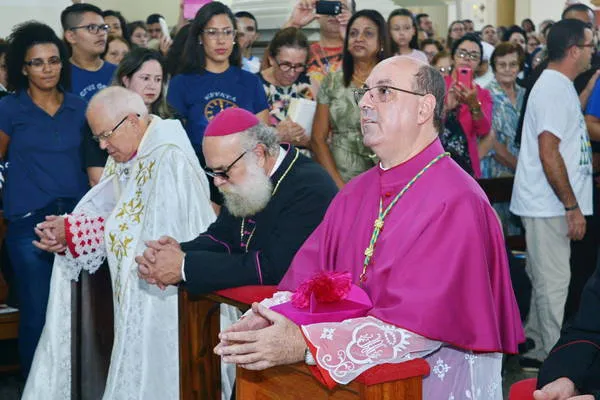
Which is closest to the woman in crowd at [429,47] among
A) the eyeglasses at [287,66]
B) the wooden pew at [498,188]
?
the wooden pew at [498,188]

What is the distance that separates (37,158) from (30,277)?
69cm

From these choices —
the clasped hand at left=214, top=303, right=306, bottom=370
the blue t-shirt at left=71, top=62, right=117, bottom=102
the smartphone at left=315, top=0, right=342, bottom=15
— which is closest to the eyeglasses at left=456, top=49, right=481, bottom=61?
the smartphone at left=315, top=0, right=342, bottom=15

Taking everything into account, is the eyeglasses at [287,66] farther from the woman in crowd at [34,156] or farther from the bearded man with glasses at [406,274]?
the bearded man with glasses at [406,274]

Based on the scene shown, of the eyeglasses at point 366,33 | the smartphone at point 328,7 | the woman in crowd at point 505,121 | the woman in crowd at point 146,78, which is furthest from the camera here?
the woman in crowd at point 505,121

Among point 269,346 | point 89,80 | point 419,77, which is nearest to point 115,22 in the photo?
point 89,80

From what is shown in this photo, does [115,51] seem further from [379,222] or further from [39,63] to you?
[379,222]

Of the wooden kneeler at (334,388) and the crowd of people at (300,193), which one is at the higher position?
the crowd of people at (300,193)

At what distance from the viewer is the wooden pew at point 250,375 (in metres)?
3.11

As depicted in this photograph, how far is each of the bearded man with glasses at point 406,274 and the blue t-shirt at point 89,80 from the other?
391cm

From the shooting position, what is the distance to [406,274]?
3326 millimetres

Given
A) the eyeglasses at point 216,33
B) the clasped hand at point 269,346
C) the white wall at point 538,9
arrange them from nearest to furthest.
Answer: the clasped hand at point 269,346, the eyeglasses at point 216,33, the white wall at point 538,9

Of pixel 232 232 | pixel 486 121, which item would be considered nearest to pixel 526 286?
pixel 232 232

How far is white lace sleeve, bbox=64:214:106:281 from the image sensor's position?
5391 millimetres

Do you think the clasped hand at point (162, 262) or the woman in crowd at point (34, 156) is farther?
the woman in crowd at point (34, 156)
